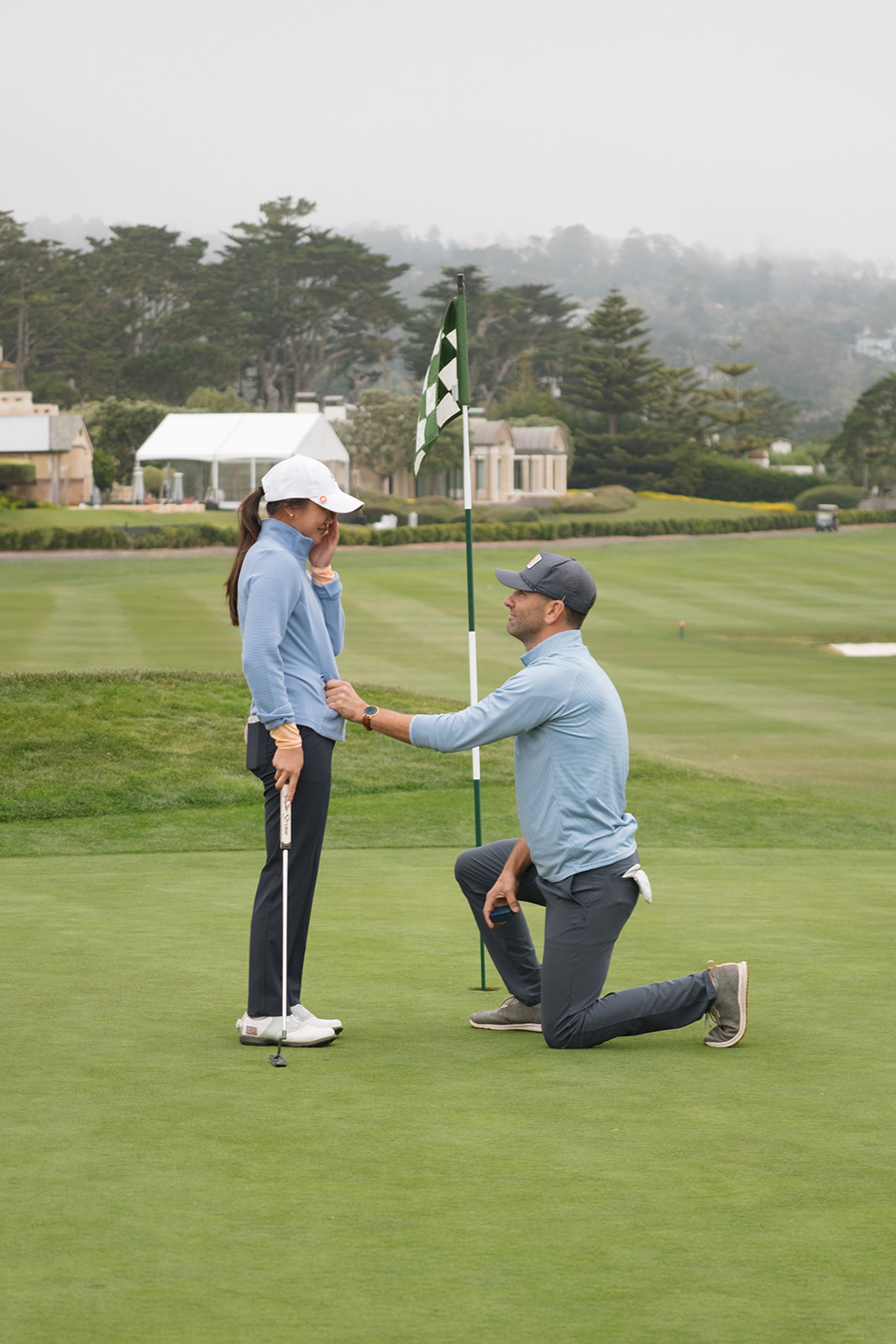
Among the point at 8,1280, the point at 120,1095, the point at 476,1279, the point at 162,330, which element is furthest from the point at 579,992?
the point at 162,330

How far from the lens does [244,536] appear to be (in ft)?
17.4

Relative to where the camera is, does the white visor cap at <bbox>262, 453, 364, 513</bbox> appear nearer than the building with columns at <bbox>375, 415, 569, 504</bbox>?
Yes

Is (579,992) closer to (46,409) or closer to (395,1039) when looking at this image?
(395,1039)

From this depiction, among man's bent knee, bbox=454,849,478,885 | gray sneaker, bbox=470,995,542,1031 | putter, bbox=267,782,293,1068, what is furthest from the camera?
man's bent knee, bbox=454,849,478,885

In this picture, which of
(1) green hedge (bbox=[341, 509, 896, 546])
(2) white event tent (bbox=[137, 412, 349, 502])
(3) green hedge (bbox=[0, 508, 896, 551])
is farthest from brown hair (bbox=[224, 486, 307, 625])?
(2) white event tent (bbox=[137, 412, 349, 502])

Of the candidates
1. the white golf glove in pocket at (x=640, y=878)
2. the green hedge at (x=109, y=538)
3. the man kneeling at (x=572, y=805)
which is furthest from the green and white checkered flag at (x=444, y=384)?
A: the green hedge at (x=109, y=538)

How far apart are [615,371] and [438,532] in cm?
4788

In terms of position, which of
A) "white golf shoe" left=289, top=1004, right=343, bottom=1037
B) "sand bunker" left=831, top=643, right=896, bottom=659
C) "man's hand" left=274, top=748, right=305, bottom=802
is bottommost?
"sand bunker" left=831, top=643, right=896, bottom=659

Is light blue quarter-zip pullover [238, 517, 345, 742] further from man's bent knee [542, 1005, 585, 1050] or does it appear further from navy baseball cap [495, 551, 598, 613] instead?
man's bent knee [542, 1005, 585, 1050]

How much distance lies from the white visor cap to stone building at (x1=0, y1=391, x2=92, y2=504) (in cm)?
6394

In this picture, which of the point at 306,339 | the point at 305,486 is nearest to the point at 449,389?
the point at 305,486

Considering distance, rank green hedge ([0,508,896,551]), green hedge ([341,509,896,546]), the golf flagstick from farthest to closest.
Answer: green hedge ([341,509,896,546])
green hedge ([0,508,896,551])
the golf flagstick

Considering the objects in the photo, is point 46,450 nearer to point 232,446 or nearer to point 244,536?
point 232,446

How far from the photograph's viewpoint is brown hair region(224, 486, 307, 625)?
516 cm
